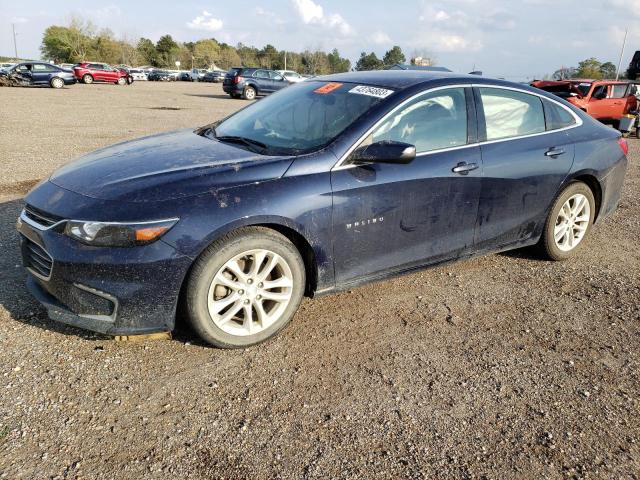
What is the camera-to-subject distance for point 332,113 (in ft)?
Answer: 11.9

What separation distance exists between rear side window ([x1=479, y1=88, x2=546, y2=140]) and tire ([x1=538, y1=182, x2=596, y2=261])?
0.67 meters

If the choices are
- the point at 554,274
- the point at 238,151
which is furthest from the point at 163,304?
the point at 554,274

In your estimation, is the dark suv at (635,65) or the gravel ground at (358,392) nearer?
the gravel ground at (358,392)

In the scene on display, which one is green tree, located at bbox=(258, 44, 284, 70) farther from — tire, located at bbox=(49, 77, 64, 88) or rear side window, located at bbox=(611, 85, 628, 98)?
rear side window, located at bbox=(611, 85, 628, 98)

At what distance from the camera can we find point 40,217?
3004 millimetres

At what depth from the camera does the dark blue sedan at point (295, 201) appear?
110 inches

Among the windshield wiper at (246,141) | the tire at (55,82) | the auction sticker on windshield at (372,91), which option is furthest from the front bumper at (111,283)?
the tire at (55,82)

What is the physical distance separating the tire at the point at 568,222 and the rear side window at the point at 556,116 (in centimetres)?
53

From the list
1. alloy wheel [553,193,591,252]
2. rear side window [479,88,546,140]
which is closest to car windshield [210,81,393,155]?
rear side window [479,88,546,140]

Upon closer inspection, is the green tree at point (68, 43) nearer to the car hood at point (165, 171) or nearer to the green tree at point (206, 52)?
the green tree at point (206, 52)

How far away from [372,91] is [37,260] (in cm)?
245

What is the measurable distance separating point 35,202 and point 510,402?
2994 mm

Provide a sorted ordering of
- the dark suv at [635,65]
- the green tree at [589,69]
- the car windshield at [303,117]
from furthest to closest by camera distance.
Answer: the green tree at [589,69], the dark suv at [635,65], the car windshield at [303,117]

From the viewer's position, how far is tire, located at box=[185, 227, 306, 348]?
2893mm
